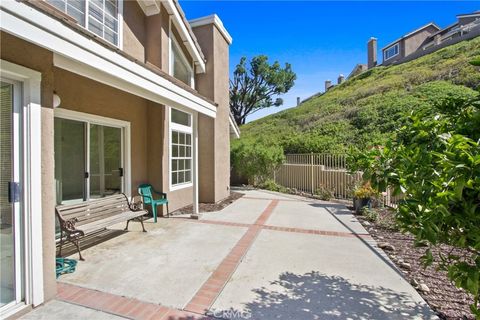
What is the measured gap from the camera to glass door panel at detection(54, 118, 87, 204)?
A: 5.61 m

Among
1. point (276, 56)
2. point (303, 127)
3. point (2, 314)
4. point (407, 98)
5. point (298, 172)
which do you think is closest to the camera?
point (2, 314)

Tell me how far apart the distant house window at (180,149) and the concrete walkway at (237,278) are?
244cm

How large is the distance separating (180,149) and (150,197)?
2138 mm

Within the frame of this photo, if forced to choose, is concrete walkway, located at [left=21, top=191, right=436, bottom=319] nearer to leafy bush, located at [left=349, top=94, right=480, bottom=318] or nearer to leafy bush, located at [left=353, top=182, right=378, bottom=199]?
leafy bush, located at [left=349, top=94, right=480, bottom=318]

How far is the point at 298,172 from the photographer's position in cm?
1391

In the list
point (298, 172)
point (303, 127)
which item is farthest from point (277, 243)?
point (303, 127)

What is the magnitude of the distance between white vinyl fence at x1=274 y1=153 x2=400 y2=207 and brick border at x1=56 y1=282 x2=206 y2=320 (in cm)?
839

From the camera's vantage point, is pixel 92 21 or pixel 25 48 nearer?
pixel 25 48

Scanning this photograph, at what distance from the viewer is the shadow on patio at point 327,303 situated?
124 inches

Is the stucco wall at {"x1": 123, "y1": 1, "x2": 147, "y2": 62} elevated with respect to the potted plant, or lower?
elevated

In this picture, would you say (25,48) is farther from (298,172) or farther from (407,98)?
(407,98)

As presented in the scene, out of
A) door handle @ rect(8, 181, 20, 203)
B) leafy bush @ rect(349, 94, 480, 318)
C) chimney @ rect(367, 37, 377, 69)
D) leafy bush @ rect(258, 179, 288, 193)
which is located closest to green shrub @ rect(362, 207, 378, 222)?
leafy bush @ rect(258, 179, 288, 193)

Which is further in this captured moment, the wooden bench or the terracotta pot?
the terracotta pot

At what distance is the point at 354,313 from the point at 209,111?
6185mm
